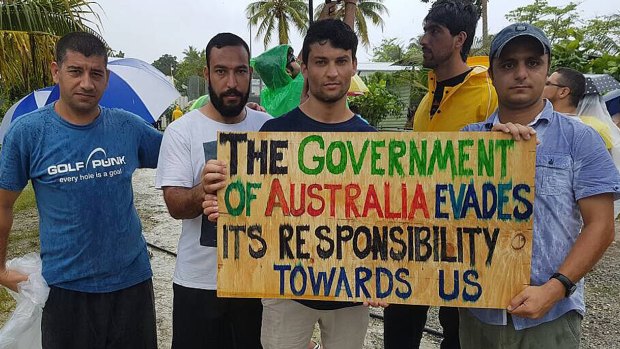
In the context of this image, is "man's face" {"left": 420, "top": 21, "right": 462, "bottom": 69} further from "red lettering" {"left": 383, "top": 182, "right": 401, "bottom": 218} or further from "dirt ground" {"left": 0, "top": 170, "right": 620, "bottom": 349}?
"dirt ground" {"left": 0, "top": 170, "right": 620, "bottom": 349}

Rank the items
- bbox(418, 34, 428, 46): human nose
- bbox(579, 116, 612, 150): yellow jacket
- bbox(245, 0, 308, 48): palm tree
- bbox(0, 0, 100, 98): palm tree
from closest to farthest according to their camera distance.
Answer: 1. bbox(418, 34, 428, 46): human nose
2. bbox(579, 116, 612, 150): yellow jacket
3. bbox(0, 0, 100, 98): palm tree
4. bbox(245, 0, 308, 48): palm tree

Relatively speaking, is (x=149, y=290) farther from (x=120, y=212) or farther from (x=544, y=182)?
(x=544, y=182)

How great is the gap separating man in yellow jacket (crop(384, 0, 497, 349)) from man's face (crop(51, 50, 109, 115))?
1.90 meters

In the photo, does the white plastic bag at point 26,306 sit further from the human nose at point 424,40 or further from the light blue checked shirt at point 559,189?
the human nose at point 424,40

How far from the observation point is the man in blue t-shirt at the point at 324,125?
217 cm

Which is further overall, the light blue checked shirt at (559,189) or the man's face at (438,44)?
the man's face at (438,44)

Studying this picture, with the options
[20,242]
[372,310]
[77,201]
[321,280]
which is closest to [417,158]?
[321,280]

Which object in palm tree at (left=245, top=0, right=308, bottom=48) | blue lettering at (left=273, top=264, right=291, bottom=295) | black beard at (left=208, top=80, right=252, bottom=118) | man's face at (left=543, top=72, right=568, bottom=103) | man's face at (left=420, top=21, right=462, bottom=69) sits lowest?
blue lettering at (left=273, top=264, right=291, bottom=295)

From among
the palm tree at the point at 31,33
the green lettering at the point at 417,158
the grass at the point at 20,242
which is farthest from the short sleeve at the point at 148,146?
the palm tree at the point at 31,33

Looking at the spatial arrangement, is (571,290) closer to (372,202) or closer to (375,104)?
(372,202)

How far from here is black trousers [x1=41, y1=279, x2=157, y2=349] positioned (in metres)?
2.35

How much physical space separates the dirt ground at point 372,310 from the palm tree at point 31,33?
8.20 feet

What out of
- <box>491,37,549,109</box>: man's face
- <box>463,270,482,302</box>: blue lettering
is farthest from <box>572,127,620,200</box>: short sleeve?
<box>463,270,482,302</box>: blue lettering

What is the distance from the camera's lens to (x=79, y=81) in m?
2.34
